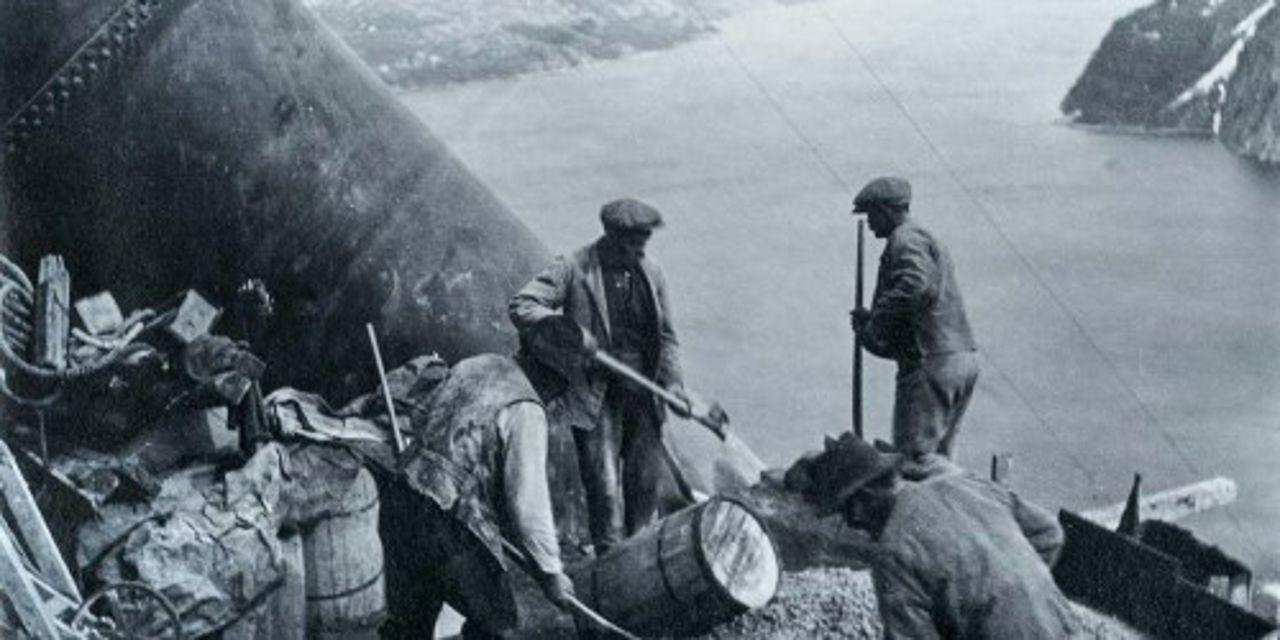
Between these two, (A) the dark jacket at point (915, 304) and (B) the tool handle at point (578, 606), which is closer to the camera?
(B) the tool handle at point (578, 606)

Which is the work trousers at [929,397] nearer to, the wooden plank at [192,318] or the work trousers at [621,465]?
the work trousers at [621,465]

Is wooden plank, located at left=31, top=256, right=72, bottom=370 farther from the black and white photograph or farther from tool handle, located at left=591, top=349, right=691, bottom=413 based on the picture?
tool handle, located at left=591, top=349, right=691, bottom=413

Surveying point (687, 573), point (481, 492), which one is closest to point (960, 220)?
point (687, 573)

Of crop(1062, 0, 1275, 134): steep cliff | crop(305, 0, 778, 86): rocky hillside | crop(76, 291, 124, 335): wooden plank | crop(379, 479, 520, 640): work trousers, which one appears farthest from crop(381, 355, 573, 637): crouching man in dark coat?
crop(1062, 0, 1275, 134): steep cliff

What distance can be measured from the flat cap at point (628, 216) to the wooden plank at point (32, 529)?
274 centimetres

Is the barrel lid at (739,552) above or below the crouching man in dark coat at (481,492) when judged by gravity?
below

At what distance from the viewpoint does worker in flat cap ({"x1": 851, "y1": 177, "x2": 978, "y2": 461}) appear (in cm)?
644

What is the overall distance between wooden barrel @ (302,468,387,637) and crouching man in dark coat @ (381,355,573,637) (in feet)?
0.62

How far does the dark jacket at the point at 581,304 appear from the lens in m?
6.04

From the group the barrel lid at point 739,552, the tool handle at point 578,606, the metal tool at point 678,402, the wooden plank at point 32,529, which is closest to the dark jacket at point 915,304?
the metal tool at point 678,402

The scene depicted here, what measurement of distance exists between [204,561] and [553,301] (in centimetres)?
202

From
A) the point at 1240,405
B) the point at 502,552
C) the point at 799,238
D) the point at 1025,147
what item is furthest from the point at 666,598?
the point at 1025,147

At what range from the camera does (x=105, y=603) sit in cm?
492

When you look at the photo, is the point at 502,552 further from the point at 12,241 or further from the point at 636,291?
the point at 12,241
